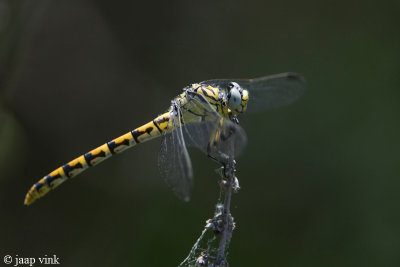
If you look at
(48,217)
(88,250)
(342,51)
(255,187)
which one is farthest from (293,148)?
(48,217)

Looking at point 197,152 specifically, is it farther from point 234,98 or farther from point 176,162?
point 176,162

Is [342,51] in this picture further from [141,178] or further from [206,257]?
[206,257]

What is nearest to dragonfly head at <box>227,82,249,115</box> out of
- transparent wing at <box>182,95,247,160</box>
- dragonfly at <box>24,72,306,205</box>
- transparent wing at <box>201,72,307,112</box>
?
dragonfly at <box>24,72,306,205</box>

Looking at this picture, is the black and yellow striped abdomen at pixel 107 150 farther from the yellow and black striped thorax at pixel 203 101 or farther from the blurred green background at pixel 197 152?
the blurred green background at pixel 197 152

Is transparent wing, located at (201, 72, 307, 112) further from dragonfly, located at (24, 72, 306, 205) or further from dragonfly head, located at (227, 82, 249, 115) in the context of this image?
dragonfly head, located at (227, 82, 249, 115)

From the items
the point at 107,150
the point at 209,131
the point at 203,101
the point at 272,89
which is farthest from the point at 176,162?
the point at 272,89

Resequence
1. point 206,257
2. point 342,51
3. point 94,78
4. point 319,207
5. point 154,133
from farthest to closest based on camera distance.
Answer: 1. point 94,78
2. point 342,51
3. point 319,207
4. point 154,133
5. point 206,257
